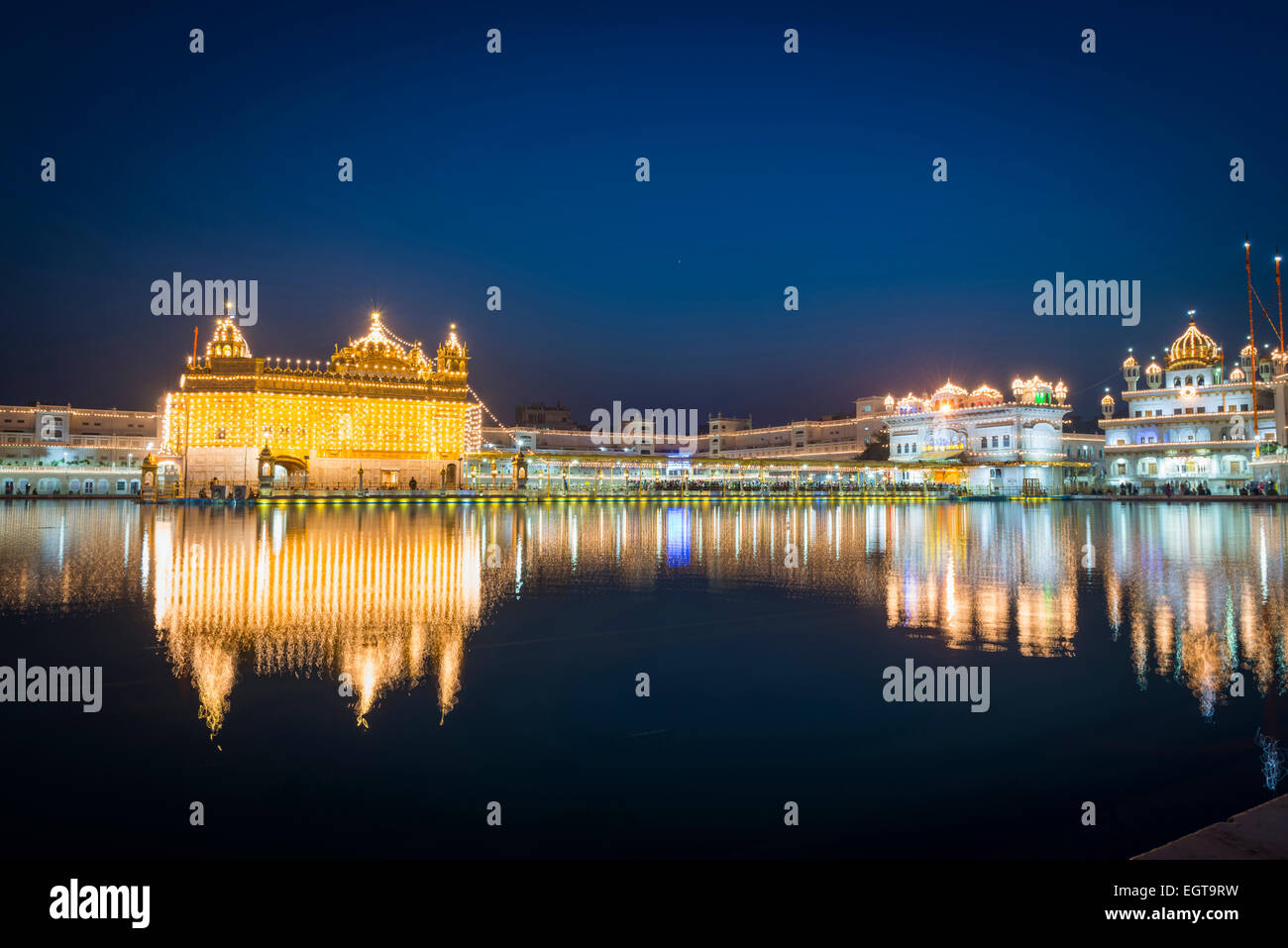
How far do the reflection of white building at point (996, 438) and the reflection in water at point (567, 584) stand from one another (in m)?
51.8

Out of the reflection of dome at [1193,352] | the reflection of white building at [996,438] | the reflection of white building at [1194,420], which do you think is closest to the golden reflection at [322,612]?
the reflection of white building at [996,438]

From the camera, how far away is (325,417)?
6175 centimetres

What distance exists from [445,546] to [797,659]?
454 inches

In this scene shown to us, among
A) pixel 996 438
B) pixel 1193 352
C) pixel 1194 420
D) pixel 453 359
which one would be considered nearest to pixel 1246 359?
pixel 1193 352

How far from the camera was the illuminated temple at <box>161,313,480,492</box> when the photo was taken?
59.6 m

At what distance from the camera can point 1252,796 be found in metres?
4.12

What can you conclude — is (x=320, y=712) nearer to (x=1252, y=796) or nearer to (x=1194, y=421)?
(x=1252, y=796)

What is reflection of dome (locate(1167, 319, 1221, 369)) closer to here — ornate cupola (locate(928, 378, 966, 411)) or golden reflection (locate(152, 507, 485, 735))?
ornate cupola (locate(928, 378, 966, 411))

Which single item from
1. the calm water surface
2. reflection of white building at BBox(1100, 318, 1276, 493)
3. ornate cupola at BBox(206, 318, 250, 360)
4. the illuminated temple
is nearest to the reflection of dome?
reflection of white building at BBox(1100, 318, 1276, 493)

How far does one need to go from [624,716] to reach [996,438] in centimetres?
7663

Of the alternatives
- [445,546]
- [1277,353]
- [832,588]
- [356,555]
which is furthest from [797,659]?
[1277,353]

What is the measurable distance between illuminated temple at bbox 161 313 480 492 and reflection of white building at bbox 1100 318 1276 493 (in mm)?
59988
